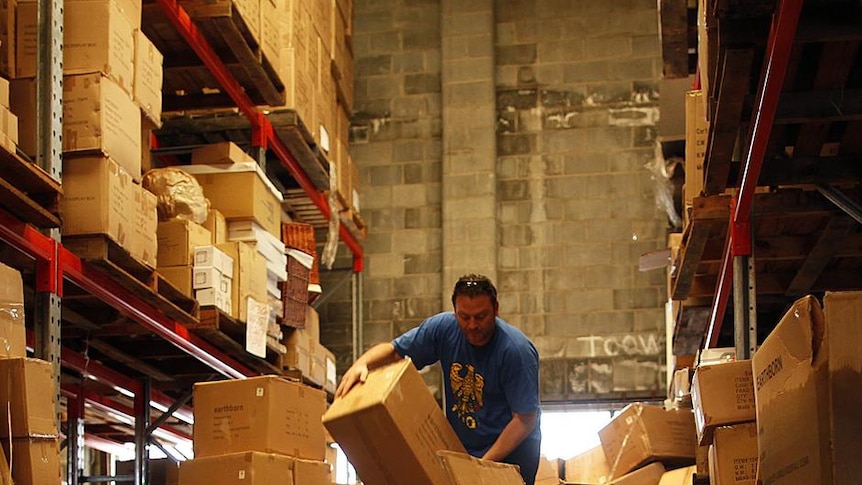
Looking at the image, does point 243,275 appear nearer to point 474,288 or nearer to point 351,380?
point 474,288

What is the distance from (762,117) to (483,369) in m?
1.63

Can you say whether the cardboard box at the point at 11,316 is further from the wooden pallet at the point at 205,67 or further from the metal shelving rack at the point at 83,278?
the wooden pallet at the point at 205,67

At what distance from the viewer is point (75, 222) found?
644 cm

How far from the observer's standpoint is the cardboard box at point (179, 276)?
792 centimetres

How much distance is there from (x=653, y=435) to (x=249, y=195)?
3.24 m

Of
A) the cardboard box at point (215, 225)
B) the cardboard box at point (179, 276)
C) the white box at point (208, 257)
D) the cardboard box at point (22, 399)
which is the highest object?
the cardboard box at point (215, 225)

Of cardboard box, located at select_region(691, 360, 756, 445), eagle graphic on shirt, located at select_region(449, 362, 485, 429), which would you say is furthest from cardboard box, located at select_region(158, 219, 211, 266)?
cardboard box, located at select_region(691, 360, 756, 445)

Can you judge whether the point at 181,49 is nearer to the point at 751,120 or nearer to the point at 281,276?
the point at 281,276

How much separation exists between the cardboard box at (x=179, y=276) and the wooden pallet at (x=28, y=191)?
79.7 inches

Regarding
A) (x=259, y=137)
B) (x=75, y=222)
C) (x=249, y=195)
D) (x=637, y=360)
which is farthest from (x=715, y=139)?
(x=637, y=360)

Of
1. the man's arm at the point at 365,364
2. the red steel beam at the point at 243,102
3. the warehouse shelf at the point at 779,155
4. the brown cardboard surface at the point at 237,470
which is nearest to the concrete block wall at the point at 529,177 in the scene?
the red steel beam at the point at 243,102

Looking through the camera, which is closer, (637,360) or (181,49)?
(181,49)

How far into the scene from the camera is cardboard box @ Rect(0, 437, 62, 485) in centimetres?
486

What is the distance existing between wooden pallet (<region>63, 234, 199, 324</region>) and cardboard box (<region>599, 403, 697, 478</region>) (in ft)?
9.62
